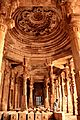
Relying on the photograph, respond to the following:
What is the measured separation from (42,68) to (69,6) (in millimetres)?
8875

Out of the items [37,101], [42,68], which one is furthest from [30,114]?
[37,101]

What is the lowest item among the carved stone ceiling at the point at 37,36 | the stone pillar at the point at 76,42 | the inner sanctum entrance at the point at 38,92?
the inner sanctum entrance at the point at 38,92

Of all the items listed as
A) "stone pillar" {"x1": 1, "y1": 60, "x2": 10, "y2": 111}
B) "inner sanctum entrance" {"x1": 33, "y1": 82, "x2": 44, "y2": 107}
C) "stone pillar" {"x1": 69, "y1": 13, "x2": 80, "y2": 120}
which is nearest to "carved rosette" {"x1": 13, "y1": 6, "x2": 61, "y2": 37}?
"stone pillar" {"x1": 1, "y1": 60, "x2": 10, "y2": 111}

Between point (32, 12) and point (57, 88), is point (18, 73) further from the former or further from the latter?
point (32, 12)

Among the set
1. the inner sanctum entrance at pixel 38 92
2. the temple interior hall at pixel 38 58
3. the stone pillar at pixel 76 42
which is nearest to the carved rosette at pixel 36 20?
the temple interior hall at pixel 38 58

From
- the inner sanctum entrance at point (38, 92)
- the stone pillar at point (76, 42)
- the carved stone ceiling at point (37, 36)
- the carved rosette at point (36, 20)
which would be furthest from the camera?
the inner sanctum entrance at point (38, 92)

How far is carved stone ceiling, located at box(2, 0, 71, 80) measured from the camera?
13.3m

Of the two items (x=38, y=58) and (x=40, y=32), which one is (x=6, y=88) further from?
(x=40, y=32)

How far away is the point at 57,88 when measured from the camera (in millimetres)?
16516

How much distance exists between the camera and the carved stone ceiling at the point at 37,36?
1326 cm

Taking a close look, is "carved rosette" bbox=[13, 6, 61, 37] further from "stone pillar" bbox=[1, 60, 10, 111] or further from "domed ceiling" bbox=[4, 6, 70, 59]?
"stone pillar" bbox=[1, 60, 10, 111]

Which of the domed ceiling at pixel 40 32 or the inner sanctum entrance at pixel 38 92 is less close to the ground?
the domed ceiling at pixel 40 32

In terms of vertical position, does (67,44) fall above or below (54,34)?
below

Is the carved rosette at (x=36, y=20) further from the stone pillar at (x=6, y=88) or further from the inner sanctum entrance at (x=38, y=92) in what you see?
the inner sanctum entrance at (x=38, y=92)
